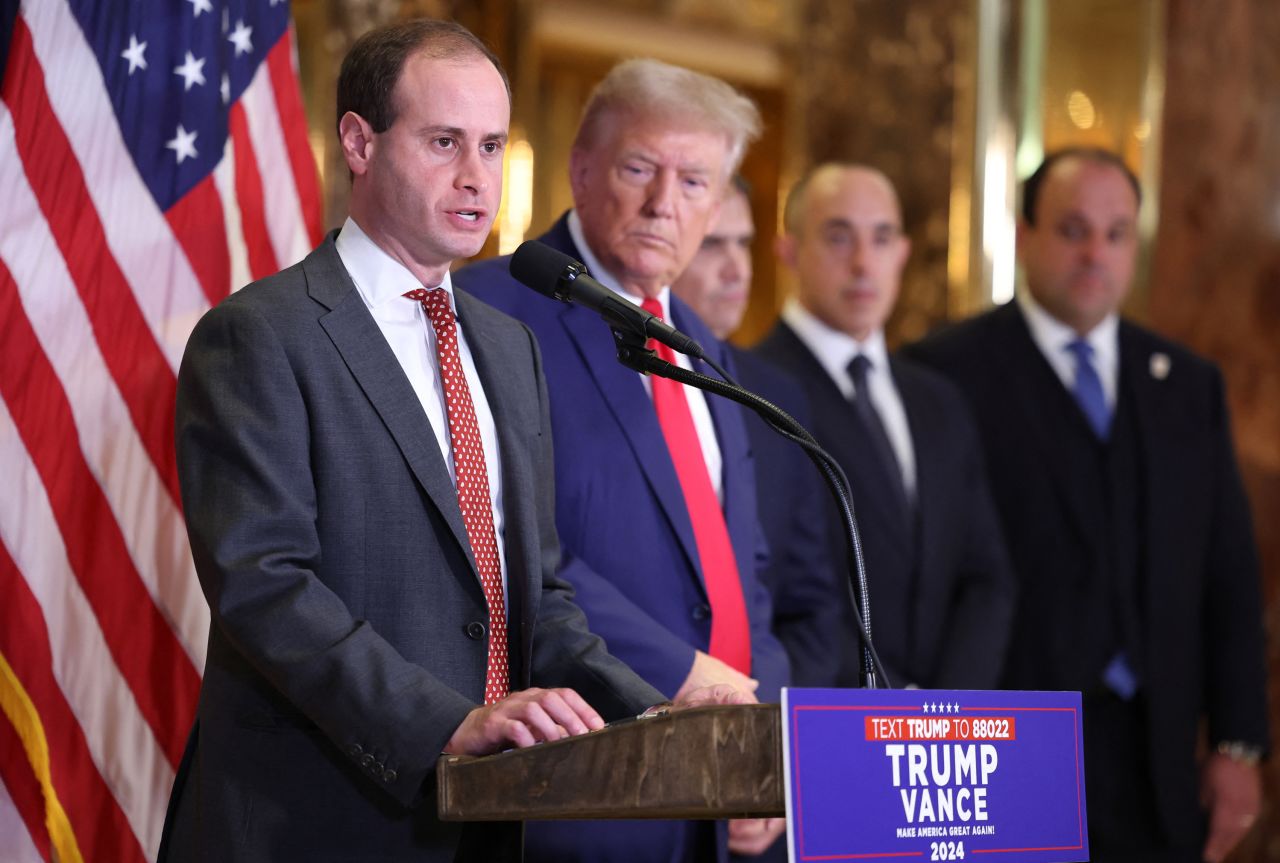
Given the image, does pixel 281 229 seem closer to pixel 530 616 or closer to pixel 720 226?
pixel 530 616

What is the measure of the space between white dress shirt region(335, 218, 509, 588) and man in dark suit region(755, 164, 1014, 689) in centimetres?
143

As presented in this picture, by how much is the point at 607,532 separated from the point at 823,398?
1.11 meters

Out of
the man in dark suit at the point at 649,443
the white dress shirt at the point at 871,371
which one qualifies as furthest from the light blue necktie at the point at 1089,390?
the man in dark suit at the point at 649,443

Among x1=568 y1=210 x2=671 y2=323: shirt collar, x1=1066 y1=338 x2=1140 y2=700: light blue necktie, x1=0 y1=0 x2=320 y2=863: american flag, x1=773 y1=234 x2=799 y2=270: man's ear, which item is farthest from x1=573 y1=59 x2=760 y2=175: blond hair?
x1=1066 y1=338 x2=1140 y2=700: light blue necktie

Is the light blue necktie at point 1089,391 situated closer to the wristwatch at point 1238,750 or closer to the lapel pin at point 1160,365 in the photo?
the lapel pin at point 1160,365

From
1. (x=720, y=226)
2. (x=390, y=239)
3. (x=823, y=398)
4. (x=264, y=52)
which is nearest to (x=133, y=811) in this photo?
(x=390, y=239)

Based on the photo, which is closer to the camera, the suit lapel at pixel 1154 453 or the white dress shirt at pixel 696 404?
the white dress shirt at pixel 696 404

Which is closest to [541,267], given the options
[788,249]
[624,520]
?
[624,520]

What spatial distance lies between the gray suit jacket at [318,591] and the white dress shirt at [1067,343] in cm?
238

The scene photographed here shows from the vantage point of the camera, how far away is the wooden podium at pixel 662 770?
5.47 feet

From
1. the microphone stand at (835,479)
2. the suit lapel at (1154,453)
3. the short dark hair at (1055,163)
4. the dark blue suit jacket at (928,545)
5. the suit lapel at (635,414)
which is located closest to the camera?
the microphone stand at (835,479)

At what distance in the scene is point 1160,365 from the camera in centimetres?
420

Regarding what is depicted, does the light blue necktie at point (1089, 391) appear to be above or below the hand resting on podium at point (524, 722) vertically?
above

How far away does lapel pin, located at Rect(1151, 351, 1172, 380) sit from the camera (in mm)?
4180
